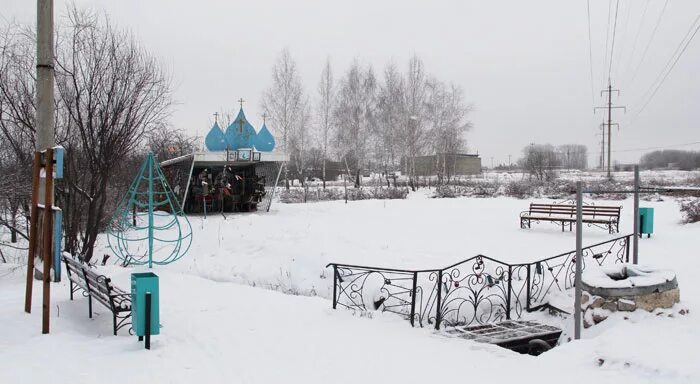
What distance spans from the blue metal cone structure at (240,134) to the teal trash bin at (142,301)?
12.6 meters

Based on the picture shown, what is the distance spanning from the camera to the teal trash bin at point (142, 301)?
461 cm

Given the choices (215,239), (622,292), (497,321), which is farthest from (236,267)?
(622,292)

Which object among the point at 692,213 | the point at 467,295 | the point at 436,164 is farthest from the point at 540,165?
the point at 467,295

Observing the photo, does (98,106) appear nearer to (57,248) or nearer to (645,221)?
(57,248)

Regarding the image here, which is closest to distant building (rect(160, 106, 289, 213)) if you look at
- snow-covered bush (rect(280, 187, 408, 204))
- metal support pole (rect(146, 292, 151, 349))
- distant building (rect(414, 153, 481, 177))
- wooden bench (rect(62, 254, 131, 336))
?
snow-covered bush (rect(280, 187, 408, 204))

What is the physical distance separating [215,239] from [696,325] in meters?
9.92

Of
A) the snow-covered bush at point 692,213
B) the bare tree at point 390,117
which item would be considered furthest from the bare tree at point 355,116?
the snow-covered bush at point 692,213

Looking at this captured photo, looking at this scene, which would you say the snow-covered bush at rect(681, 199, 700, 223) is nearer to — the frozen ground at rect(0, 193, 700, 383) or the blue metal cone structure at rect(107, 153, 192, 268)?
the frozen ground at rect(0, 193, 700, 383)

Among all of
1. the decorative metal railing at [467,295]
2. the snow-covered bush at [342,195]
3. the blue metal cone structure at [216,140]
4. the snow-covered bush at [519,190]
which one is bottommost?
the decorative metal railing at [467,295]

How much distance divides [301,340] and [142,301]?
172 centimetres

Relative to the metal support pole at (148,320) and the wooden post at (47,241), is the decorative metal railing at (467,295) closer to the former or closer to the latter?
the metal support pole at (148,320)

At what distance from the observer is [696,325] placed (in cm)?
491

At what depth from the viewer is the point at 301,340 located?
5.48 metres

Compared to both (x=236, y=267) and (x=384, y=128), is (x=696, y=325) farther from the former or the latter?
(x=384, y=128)
